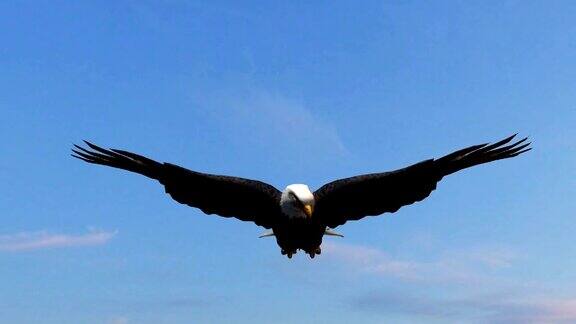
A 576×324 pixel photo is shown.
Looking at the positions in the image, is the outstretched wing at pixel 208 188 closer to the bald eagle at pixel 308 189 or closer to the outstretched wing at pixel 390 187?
the bald eagle at pixel 308 189

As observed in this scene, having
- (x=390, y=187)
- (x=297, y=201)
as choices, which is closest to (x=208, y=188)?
(x=297, y=201)

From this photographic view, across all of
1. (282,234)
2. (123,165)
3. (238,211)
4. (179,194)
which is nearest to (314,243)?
(282,234)

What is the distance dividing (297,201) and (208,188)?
196 cm

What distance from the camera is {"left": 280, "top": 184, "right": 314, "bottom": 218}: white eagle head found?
15242mm

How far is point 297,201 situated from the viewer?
15328 millimetres

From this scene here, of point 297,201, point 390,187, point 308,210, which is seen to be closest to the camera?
point 308,210

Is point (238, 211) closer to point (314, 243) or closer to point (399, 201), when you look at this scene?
point (314, 243)

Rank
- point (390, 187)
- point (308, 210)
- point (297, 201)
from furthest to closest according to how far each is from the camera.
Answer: point (390, 187), point (297, 201), point (308, 210)

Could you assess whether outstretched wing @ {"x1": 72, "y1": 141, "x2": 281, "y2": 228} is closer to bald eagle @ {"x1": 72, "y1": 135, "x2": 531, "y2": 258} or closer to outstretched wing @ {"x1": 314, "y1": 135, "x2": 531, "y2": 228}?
bald eagle @ {"x1": 72, "y1": 135, "x2": 531, "y2": 258}

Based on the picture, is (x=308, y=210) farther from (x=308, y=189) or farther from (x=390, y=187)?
(x=390, y=187)

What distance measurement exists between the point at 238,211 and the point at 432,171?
147 inches

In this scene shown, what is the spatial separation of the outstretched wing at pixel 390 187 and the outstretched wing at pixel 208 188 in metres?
1.02

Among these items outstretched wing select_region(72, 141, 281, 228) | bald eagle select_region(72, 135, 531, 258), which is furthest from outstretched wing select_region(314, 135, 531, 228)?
outstretched wing select_region(72, 141, 281, 228)

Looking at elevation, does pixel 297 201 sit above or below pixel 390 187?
→ below
